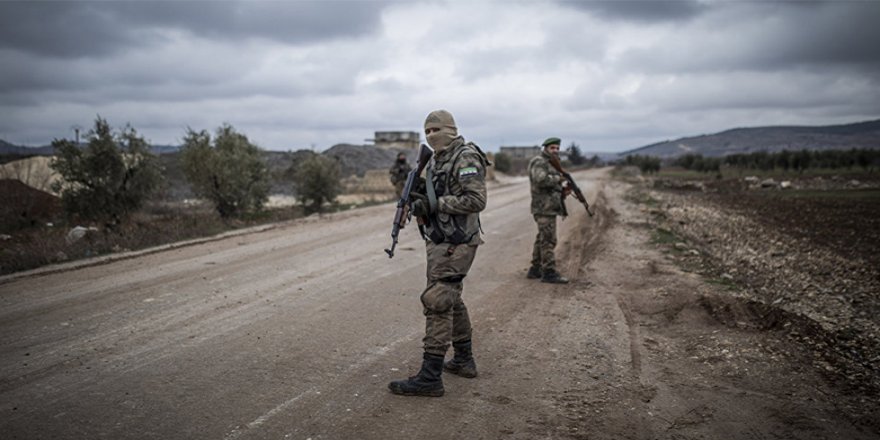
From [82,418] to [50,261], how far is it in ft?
21.7

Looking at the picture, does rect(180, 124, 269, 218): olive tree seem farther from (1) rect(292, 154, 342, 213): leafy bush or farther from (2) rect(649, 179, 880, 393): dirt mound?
(2) rect(649, 179, 880, 393): dirt mound

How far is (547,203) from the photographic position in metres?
7.61

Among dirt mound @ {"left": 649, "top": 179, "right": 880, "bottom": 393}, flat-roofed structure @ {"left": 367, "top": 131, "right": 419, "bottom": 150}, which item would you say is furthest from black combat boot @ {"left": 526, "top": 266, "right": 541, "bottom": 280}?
flat-roofed structure @ {"left": 367, "top": 131, "right": 419, "bottom": 150}

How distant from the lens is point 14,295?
6523 millimetres

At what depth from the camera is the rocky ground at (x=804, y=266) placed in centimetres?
498

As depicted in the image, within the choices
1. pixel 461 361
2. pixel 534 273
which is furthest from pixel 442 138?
pixel 534 273

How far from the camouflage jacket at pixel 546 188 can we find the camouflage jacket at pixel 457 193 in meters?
3.56

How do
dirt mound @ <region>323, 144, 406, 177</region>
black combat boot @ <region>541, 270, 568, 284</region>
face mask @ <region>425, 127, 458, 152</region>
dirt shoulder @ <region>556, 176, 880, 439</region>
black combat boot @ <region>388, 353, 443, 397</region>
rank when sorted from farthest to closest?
dirt mound @ <region>323, 144, 406, 177</region> → black combat boot @ <region>541, 270, 568, 284</region> → face mask @ <region>425, 127, 458, 152</region> → black combat boot @ <region>388, 353, 443, 397</region> → dirt shoulder @ <region>556, 176, 880, 439</region>

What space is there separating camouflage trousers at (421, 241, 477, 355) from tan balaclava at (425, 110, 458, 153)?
81 centimetres

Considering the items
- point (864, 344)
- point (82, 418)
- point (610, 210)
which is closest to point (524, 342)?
point (864, 344)

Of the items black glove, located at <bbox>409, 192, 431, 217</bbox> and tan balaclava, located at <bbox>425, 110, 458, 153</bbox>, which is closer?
black glove, located at <bbox>409, 192, 431, 217</bbox>

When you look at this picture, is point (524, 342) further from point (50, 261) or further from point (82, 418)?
point (50, 261)

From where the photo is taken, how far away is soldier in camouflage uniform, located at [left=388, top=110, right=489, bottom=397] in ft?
12.9

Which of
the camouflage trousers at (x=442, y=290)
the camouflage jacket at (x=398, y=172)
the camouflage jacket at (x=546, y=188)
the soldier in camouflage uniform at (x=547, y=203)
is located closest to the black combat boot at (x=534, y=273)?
the soldier in camouflage uniform at (x=547, y=203)
